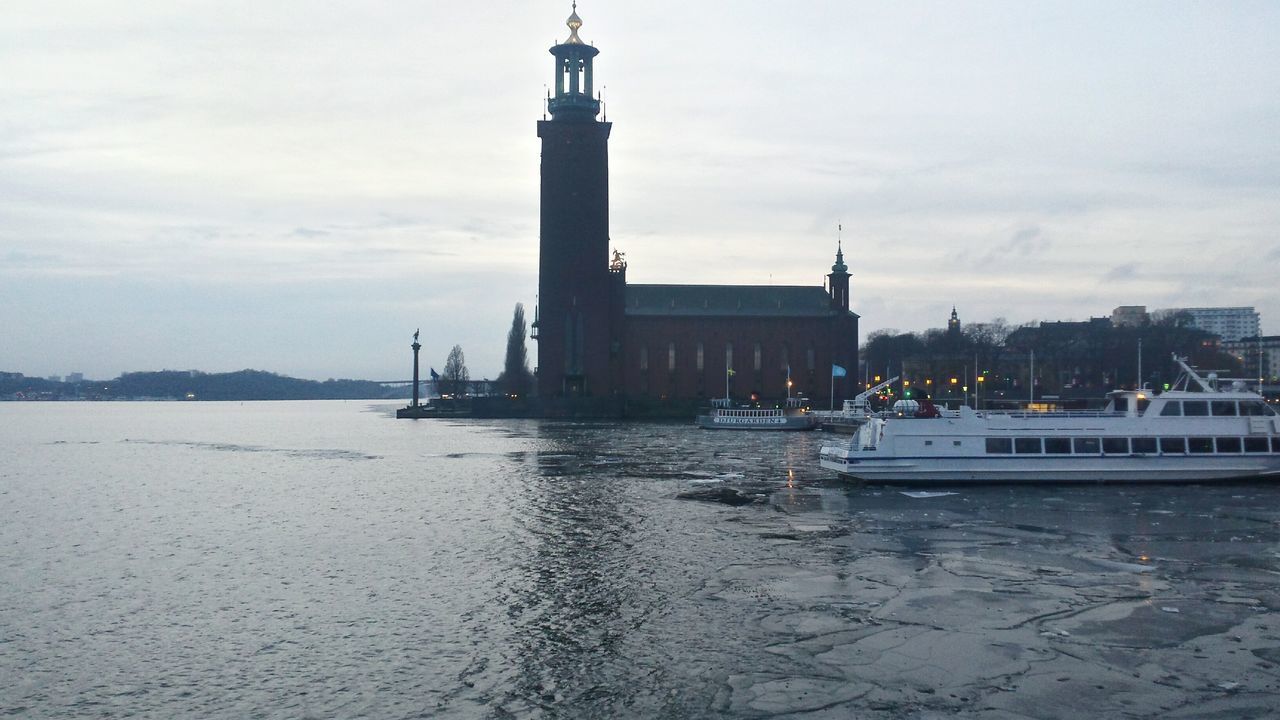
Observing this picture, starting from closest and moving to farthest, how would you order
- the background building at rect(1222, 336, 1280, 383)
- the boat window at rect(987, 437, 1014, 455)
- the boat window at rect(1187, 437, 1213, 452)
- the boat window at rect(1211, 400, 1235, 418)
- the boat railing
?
the boat window at rect(987, 437, 1014, 455) < the boat window at rect(1187, 437, 1213, 452) < the boat window at rect(1211, 400, 1235, 418) < the boat railing < the background building at rect(1222, 336, 1280, 383)

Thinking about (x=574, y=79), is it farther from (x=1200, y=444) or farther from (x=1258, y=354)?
(x=1258, y=354)

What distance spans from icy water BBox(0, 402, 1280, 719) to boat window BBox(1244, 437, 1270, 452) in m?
2.19

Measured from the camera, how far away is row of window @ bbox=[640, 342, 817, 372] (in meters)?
111

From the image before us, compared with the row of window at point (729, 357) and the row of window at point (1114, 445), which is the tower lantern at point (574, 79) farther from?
the row of window at point (1114, 445)

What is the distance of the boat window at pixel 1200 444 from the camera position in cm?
3559

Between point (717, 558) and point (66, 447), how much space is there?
6516cm

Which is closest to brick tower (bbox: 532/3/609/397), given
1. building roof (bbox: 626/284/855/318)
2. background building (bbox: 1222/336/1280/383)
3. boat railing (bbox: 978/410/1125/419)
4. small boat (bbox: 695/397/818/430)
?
building roof (bbox: 626/284/855/318)

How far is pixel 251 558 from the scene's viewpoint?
22750 millimetres

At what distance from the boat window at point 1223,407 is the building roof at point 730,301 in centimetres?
7690

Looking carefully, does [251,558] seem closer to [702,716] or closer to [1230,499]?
[702,716]

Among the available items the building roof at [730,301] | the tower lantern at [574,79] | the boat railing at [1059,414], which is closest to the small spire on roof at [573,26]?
the tower lantern at [574,79]

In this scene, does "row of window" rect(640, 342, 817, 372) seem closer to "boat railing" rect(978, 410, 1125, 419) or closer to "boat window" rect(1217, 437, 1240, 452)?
"boat railing" rect(978, 410, 1125, 419)

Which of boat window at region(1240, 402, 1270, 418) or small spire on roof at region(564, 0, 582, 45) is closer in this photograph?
boat window at region(1240, 402, 1270, 418)

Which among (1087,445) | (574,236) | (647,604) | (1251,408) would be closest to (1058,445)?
(1087,445)
